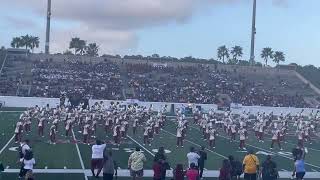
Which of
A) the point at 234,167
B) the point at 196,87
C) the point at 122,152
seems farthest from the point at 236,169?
the point at 196,87

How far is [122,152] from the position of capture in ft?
78.5

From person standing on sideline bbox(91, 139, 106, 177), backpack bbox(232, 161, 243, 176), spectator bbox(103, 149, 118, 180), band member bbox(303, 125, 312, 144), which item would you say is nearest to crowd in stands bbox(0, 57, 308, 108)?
band member bbox(303, 125, 312, 144)

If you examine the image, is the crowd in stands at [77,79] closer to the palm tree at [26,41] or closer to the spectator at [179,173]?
the palm tree at [26,41]

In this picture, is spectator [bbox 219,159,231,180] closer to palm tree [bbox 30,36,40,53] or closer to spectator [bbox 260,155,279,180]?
spectator [bbox 260,155,279,180]

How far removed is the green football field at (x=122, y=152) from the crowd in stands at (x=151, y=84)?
78.0 ft

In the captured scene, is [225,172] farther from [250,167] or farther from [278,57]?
[278,57]

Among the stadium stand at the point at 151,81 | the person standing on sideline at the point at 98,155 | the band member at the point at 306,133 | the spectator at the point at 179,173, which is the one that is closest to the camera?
the spectator at the point at 179,173

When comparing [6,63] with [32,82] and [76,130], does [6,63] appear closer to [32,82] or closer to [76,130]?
[32,82]

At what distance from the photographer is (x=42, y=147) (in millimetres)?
24688

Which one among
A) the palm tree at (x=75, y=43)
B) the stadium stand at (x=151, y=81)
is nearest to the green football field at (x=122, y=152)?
the stadium stand at (x=151, y=81)

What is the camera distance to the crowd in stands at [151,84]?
59.2 metres

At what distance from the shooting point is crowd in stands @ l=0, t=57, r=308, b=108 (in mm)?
59156

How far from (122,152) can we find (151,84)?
134 ft

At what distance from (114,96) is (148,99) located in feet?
9.88
